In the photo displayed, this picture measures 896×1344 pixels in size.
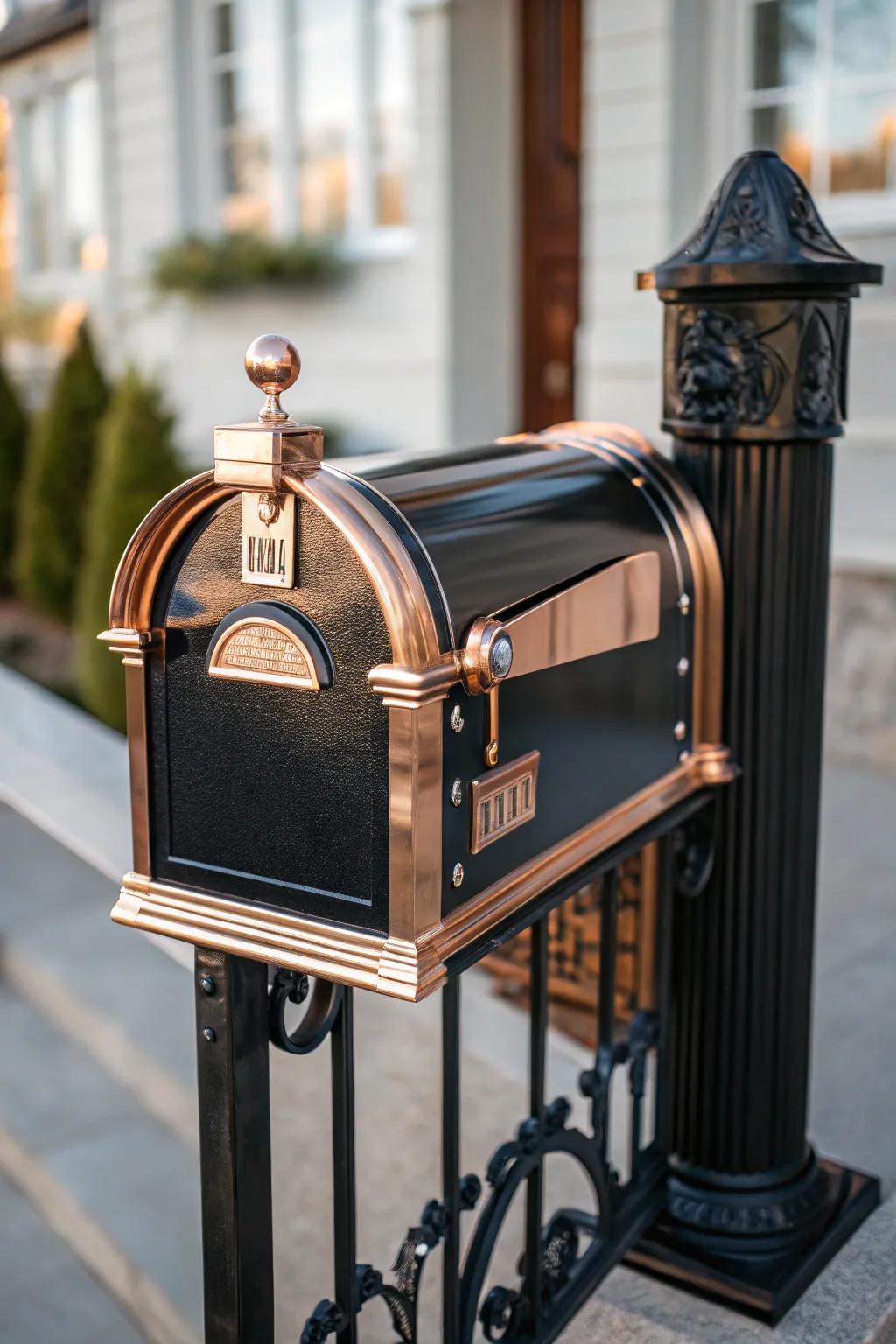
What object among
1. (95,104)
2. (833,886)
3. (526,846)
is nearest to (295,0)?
(95,104)

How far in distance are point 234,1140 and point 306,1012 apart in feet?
0.49

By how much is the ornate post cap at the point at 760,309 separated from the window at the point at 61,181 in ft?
31.7

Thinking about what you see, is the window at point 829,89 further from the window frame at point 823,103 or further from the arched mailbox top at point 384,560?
the arched mailbox top at point 384,560

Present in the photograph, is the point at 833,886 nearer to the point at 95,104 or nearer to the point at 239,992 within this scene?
the point at 239,992

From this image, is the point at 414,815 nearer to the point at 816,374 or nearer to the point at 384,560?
the point at 384,560

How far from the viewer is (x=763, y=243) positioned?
173 cm

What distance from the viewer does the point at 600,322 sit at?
5.98 meters

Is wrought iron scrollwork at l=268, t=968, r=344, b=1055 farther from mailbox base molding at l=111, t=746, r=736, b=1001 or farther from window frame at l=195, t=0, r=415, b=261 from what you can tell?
window frame at l=195, t=0, r=415, b=261

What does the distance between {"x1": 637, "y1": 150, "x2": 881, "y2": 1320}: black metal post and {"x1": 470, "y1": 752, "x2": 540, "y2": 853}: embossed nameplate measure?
528mm

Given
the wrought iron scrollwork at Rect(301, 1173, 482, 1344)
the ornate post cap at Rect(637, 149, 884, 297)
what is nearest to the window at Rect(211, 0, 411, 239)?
the ornate post cap at Rect(637, 149, 884, 297)

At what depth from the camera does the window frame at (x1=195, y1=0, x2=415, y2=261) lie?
7645 millimetres

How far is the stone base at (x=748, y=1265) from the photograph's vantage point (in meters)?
1.85

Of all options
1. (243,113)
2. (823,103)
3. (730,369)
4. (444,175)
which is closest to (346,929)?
(730,369)

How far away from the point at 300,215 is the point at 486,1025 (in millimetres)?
6536
